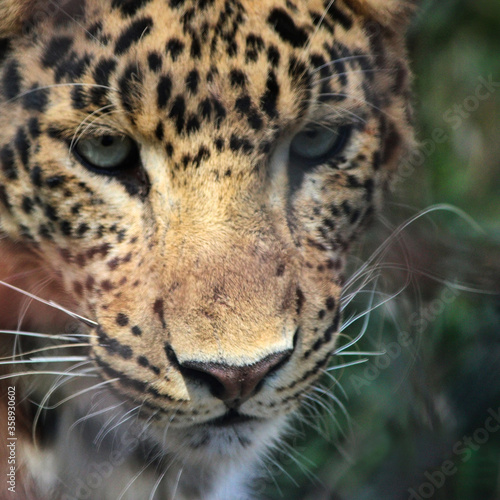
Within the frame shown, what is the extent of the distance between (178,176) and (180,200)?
0.19ft

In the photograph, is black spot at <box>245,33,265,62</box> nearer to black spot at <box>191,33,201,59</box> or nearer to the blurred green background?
black spot at <box>191,33,201,59</box>

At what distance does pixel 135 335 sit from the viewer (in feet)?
6.05

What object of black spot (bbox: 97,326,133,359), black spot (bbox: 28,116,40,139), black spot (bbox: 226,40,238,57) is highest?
black spot (bbox: 226,40,238,57)

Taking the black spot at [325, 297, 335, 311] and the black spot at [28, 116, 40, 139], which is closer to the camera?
the black spot at [28, 116, 40, 139]

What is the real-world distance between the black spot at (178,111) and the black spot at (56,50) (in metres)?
0.29

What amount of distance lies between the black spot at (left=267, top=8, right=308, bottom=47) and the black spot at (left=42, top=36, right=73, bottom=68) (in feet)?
1.59

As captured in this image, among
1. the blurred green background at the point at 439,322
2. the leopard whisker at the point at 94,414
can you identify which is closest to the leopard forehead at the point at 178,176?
the leopard whisker at the point at 94,414

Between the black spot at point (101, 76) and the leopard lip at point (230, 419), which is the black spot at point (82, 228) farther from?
the leopard lip at point (230, 419)

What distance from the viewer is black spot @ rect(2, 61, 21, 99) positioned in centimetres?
189

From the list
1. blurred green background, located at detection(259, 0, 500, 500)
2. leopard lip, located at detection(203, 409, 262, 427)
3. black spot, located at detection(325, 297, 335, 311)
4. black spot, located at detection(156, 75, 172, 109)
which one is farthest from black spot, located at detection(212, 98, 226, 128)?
blurred green background, located at detection(259, 0, 500, 500)

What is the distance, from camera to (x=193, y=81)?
1.84m

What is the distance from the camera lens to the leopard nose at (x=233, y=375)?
1.69 m

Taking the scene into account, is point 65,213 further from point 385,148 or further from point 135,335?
point 385,148

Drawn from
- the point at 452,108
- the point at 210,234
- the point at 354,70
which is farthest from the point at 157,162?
the point at 452,108
